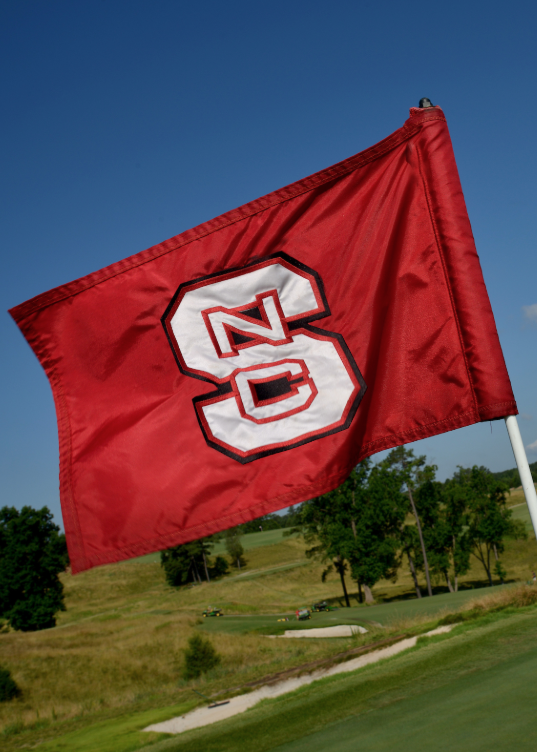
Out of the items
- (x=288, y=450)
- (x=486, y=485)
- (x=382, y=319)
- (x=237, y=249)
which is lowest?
(x=486, y=485)

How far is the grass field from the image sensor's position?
60.6 feet

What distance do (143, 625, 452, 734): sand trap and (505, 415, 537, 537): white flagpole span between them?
13003 millimetres

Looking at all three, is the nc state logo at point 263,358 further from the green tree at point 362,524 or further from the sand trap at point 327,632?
the green tree at point 362,524

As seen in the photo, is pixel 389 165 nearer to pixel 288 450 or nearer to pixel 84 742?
pixel 288 450

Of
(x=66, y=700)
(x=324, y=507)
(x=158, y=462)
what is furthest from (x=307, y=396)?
(x=324, y=507)

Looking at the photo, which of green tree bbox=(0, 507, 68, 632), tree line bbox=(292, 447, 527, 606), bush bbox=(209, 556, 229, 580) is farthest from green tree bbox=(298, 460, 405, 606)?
bush bbox=(209, 556, 229, 580)

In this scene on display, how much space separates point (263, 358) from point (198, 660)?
24672 millimetres

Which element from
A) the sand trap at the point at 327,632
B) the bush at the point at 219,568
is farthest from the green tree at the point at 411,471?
the bush at the point at 219,568

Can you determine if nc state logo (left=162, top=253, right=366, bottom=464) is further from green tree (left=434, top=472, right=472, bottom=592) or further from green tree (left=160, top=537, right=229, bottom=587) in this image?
green tree (left=160, top=537, right=229, bottom=587)

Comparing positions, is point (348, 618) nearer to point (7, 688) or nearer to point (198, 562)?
point (7, 688)

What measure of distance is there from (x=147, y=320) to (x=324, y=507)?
58.8 metres

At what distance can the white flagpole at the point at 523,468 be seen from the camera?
368 cm

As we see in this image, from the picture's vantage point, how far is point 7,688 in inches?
1052

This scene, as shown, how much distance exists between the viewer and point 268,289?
4898 millimetres
